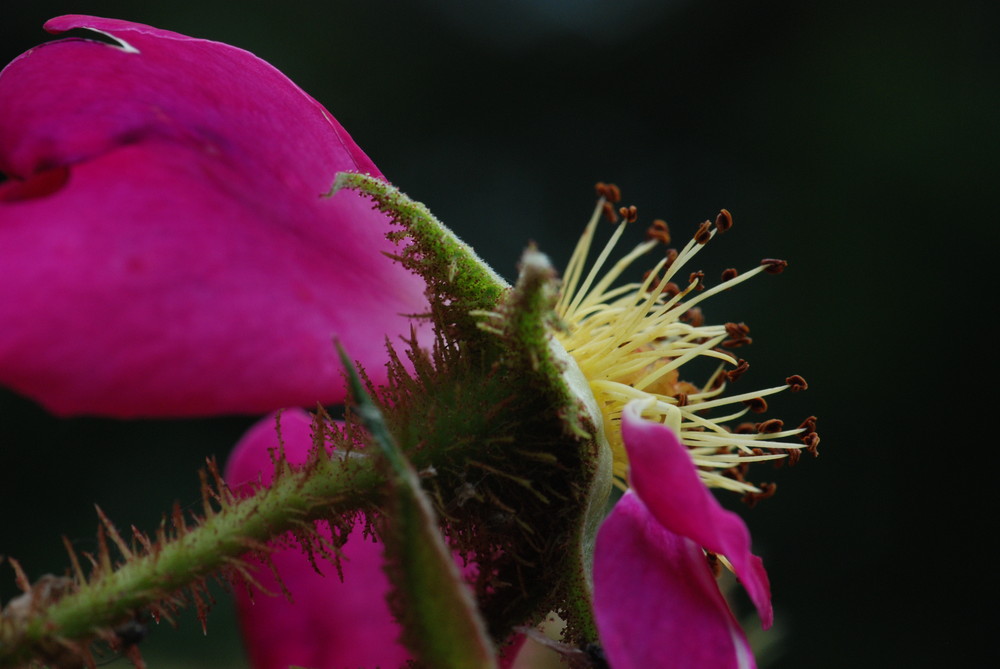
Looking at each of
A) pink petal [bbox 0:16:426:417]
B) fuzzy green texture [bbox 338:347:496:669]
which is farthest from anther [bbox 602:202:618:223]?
fuzzy green texture [bbox 338:347:496:669]

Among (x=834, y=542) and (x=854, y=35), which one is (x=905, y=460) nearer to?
(x=834, y=542)

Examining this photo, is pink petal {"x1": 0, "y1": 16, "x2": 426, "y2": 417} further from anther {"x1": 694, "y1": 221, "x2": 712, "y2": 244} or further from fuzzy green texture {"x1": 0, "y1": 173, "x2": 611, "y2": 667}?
anther {"x1": 694, "y1": 221, "x2": 712, "y2": 244}

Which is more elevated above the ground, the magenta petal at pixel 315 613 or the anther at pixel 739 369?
the anther at pixel 739 369

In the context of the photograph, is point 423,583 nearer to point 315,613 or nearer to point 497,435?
point 497,435

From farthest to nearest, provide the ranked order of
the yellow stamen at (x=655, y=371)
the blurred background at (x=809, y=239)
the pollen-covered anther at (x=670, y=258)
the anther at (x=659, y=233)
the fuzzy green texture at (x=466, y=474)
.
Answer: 1. the blurred background at (x=809, y=239)
2. the anther at (x=659, y=233)
3. the pollen-covered anther at (x=670, y=258)
4. the yellow stamen at (x=655, y=371)
5. the fuzzy green texture at (x=466, y=474)

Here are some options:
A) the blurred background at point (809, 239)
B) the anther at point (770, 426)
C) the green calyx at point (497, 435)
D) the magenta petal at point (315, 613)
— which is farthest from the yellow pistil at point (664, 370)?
the blurred background at point (809, 239)

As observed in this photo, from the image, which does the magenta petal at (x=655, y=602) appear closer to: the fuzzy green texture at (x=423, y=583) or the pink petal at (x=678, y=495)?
the pink petal at (x=678, y=495)
